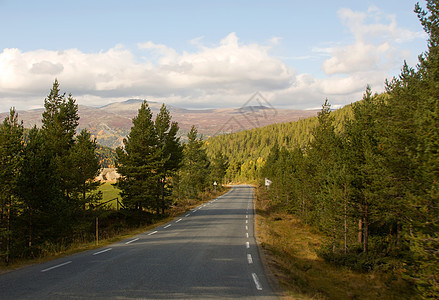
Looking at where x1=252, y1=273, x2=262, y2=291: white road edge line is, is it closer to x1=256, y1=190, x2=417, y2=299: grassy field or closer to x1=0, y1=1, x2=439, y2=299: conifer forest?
x1=256, y1=190, x2=417, y2=299: grassy field

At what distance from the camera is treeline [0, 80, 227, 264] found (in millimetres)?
13258

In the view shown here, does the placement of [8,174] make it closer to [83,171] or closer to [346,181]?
[83,171]

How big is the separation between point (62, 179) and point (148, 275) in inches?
590

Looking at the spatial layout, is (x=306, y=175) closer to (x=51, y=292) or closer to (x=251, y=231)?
(x=251, y=231)

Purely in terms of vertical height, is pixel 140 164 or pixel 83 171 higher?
pixel 140 164

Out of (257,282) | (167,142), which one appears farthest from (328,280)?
(167,142)

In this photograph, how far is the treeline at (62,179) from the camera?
13.3 metres

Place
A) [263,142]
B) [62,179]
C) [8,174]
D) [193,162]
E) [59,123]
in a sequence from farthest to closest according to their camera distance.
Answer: [263,142], [193,162], [59,123], [62,179], [8,174]

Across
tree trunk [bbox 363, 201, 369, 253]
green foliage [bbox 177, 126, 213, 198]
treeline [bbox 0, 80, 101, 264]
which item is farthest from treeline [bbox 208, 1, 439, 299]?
green foliage [bbox 177, 126, 213, 198]

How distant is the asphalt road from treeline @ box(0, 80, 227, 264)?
3.81 metres

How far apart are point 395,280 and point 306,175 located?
15335mm

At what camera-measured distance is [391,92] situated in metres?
18.0

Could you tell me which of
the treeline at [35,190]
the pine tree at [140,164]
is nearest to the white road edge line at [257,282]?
the treeline at [35,190]

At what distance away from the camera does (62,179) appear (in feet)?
68.2
